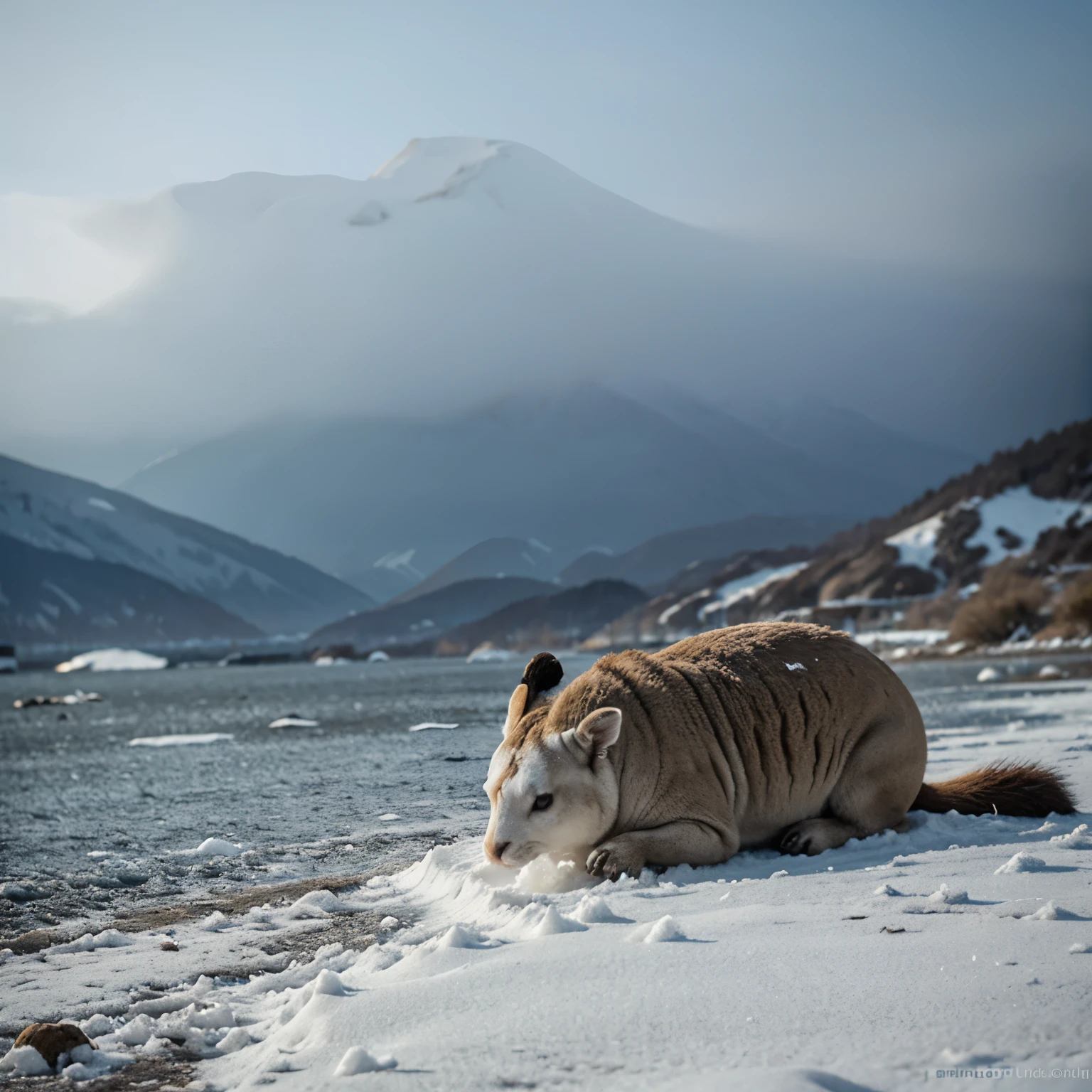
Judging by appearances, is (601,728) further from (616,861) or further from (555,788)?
(616,861)

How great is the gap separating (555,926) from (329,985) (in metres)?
1.06

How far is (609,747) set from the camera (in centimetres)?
586

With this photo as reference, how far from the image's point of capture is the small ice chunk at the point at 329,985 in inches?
153

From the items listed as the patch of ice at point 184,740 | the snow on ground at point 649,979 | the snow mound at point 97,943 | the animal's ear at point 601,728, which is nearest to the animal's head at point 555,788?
the animal's ear at point 601,728

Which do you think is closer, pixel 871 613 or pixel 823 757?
pixel 823 757

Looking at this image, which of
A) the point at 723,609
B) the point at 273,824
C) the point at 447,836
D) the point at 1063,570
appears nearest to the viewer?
the point at 447,836

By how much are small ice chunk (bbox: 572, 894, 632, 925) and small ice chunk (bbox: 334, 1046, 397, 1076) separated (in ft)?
5.32

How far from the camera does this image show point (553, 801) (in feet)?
18.8

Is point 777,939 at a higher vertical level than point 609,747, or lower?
lower

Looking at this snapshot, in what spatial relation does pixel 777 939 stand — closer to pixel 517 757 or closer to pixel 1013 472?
pixel 517 757

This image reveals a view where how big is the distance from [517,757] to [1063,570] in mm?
79399

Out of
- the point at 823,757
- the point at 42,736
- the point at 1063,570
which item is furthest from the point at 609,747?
the point at 1063,570

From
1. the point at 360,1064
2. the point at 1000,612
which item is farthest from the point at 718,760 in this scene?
the point at 1000,612

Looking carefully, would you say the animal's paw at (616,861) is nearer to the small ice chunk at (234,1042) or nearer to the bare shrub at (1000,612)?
the small ice chunk at (234,1042)
